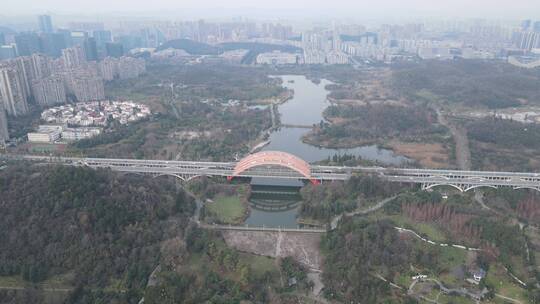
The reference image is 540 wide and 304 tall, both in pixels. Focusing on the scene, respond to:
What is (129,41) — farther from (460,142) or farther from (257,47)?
Result: (460,142)

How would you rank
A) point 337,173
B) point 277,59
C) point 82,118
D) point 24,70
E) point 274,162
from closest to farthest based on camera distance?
point 274,162, point 337,173, point 82,118, point 24,70, point 277,59

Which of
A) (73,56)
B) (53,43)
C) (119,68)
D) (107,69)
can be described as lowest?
(119,68)

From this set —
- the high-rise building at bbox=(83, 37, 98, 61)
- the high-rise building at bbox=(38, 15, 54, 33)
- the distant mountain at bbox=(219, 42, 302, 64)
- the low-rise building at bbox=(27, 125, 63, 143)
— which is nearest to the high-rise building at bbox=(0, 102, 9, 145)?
the low-rise building at bbox=(27, 125, 63, 143)

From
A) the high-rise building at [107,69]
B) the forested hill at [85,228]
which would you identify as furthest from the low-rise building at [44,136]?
the high-rise building at [107,69]

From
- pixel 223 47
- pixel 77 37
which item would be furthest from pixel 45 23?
pixel 223 47

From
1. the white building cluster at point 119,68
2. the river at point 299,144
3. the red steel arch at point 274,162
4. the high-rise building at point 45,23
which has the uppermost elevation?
the high-rise building at point 45,23

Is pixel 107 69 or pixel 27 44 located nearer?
pixel 107 69

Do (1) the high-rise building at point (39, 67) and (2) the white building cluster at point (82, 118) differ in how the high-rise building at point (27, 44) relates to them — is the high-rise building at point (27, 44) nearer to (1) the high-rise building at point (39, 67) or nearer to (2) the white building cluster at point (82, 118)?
(1) the high-rise building at point (39, 67)
